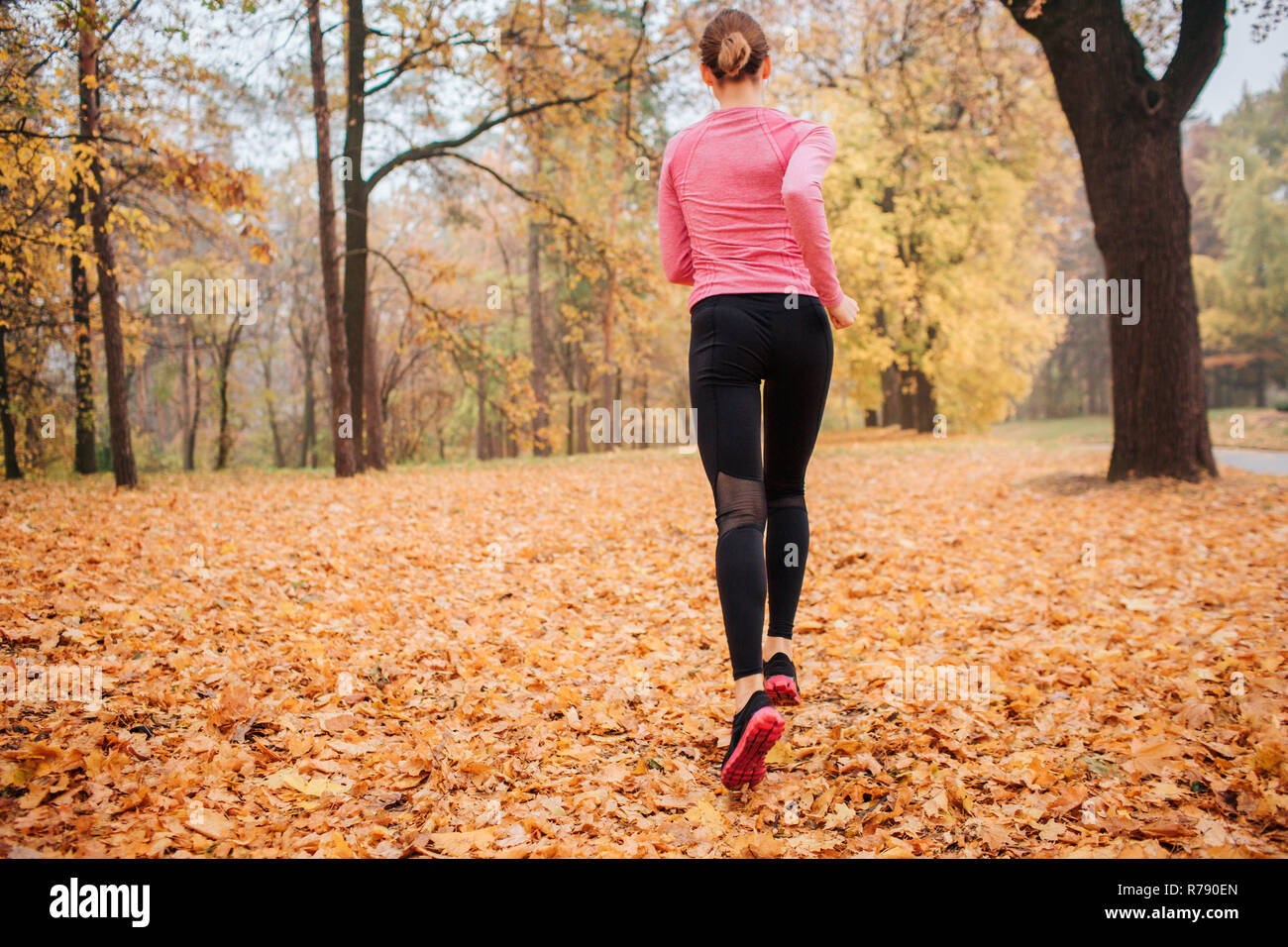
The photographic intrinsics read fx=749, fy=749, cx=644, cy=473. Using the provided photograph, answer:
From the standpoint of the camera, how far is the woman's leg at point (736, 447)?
7.38 feet

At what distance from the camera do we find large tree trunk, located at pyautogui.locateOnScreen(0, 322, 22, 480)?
40.4ft

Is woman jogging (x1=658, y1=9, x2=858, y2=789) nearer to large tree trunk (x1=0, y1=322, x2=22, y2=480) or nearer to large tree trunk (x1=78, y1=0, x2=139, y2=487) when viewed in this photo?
large tree trunk (x1=78, y1=0, x2=139, y2=487)

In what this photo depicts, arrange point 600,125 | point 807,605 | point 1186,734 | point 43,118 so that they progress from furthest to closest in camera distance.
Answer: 1. point 600,125
2. point 43,118
3. point 807,605
4. point 1186,734

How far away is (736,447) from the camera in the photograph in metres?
2.31

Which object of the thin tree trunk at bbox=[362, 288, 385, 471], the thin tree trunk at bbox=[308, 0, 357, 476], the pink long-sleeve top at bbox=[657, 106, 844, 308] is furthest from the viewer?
the thin tree trunk at bbox=[362, 288, 385, 471]

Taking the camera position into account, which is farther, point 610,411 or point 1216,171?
point 1216,171

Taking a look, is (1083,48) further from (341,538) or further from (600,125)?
(341,538)

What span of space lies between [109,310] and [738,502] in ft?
31.5

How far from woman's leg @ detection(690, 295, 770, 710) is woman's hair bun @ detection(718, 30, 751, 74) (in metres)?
0.75

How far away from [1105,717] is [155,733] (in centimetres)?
330

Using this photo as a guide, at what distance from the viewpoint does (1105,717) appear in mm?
2701

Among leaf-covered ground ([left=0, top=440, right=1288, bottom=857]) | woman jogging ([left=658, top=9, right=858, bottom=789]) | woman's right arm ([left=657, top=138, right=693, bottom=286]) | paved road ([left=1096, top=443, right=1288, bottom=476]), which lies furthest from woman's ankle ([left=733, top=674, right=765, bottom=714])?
paved road ([left=1096, top=443, right=1288, bottom=476])

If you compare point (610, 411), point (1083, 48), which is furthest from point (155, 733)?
point (610, 411)

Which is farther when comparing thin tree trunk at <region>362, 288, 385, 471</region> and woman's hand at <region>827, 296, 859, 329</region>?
thin tree trunk at <region>362, 288, 385, 471</region>
